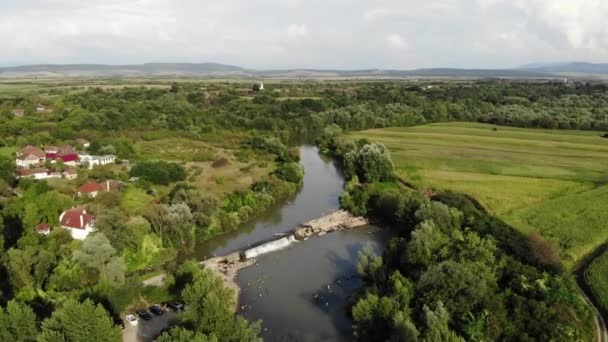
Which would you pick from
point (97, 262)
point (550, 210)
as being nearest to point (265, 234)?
point (97, 262)

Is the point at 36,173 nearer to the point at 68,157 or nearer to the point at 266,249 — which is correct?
the point at 68,157

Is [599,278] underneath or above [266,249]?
above

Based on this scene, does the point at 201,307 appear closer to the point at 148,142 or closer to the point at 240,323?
the point at 240,323

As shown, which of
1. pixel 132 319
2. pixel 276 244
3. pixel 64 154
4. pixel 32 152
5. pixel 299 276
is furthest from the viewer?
pixel 64 154

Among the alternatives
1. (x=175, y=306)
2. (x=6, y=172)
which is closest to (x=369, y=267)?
(x=175, y=306)

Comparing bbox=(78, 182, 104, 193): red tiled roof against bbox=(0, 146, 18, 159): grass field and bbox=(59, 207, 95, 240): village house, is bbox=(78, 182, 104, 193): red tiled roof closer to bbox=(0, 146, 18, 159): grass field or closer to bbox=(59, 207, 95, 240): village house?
bbox=(59, 207, 95, 240): village house
